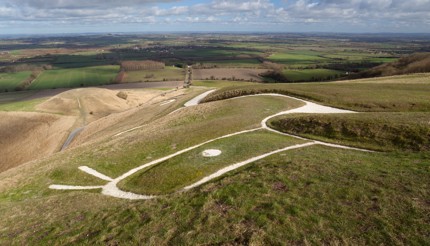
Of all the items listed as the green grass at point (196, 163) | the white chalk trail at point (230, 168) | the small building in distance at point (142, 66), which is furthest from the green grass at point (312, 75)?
the white chalk trail at point (230, 168)

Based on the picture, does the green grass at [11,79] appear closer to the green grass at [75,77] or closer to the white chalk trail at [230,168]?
the green grass at [75,77]

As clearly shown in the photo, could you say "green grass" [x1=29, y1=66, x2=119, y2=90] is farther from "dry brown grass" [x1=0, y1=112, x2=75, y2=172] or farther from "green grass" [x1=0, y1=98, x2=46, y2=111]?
"dry brown grass" [x1=0, y1=112, x2=75, y2=172]

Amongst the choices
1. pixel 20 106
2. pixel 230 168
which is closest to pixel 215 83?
pixel 20 106

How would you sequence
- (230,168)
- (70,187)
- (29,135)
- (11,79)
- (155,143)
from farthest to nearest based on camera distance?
(11,79) < (29,135) < (155,143) < (70,187) < (230,168)

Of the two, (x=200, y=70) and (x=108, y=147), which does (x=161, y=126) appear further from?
(x=200, y=70)

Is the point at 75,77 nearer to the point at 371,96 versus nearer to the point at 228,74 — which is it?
the point at 228,74

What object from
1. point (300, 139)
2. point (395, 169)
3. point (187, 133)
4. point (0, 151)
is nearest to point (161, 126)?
point (187, 133)
